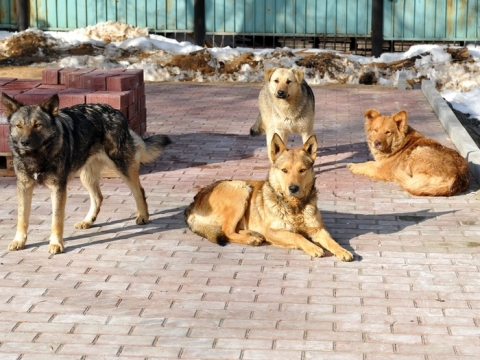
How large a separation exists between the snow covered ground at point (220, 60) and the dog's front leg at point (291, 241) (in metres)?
9.89

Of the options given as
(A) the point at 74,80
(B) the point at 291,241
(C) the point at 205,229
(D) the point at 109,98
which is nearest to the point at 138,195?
(C) the point at 205,229

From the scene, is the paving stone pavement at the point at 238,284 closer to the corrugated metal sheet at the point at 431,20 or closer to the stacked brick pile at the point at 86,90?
the stacked brick pile at the point at 86,90

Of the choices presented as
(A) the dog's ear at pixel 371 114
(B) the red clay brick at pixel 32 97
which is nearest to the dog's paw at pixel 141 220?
(B) the red clay brick at pixel 32 97

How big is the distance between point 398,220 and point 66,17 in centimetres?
1405

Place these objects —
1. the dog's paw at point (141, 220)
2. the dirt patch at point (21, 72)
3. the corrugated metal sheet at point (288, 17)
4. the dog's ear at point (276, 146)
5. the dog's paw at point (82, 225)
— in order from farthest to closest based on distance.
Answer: the corrugated metal sheet at point (288, 17)
the dirt patch at point (21, 72)
the dog's paw at point (141, 220)
the dog's paw at point (82, 225)
the dog's ear at point (276, 146)

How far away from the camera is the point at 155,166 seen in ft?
34.3

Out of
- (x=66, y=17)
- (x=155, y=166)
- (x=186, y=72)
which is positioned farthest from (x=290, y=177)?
(x=66, y=17)

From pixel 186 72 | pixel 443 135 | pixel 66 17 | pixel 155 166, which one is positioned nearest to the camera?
pixel 155 166

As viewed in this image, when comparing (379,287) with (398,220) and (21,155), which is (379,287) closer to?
(398,220)

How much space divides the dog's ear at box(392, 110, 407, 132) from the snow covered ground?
6.66 meters

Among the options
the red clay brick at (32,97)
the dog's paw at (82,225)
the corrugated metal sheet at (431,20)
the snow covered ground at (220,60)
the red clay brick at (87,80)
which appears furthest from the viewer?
the corrugated metal sheet at (431,20)

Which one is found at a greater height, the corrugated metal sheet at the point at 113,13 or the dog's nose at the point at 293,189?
the corrugated metal sheet at the point at 113,13

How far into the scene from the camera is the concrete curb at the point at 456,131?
33.3 ft

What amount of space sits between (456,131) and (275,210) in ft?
16.3
